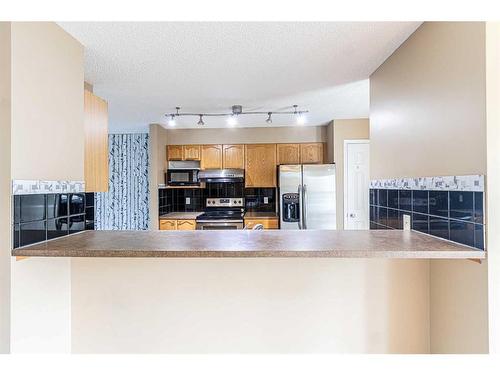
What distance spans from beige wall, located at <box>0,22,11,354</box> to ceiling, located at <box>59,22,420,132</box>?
0.52 metres

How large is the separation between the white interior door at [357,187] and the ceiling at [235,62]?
0.96 meters

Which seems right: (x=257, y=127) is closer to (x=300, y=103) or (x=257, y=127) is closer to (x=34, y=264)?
(x=300, y=103)

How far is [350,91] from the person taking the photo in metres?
3.15

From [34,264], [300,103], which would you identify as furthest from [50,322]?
[300,103]

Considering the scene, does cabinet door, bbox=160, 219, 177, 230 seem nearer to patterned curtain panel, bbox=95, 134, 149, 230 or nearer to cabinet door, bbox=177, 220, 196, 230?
cabinet door, bbox=177, 220, 196, 230

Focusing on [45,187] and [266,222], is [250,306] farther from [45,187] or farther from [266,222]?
[266,222]

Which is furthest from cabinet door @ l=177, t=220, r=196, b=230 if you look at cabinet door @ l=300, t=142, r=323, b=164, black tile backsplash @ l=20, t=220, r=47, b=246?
black tile backsplash @ l=20, t=220, r=47, b=246

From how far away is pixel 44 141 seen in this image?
1625 millimetres

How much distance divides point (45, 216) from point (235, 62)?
1.64 meters

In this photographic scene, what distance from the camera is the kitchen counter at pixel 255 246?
4.24 feet

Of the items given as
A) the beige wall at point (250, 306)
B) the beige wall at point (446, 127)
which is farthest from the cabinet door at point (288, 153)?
the beige wall at point (250, 306)

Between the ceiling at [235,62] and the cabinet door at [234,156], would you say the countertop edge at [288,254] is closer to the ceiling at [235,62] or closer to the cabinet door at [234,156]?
the ceiling at [235,62]

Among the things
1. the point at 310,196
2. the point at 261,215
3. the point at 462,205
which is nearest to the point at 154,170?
the point at 261,215

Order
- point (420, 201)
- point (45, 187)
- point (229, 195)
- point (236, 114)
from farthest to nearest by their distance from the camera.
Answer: point (229, 195) → point (236, 114) → point (420, 201) → point (45, 187)
